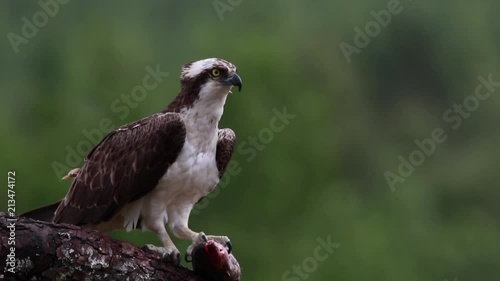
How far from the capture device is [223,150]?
6.44 meters

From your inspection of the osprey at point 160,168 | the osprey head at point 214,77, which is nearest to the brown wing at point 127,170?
the osprey at point 160,168

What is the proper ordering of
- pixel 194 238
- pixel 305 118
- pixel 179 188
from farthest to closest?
pixel 305 118
pixel 179 188
pixel 194 238

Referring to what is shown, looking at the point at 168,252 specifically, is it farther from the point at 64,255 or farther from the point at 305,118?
the point at 305,118

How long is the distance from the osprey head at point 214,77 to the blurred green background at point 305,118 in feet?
22.9

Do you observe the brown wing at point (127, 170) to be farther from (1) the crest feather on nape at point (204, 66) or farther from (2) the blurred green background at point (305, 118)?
(2) the blurred green background at point (305, 118)

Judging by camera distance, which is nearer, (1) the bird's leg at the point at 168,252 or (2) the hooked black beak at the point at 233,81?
(1) the bird's leg at the point at 168,252

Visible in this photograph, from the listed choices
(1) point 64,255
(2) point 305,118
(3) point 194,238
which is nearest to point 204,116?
(3) point 194,238

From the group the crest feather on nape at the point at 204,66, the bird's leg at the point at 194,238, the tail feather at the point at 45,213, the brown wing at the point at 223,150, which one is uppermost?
the crest feather on nape at the point at 204,66

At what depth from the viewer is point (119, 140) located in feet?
20.4

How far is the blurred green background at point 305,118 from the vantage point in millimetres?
14492

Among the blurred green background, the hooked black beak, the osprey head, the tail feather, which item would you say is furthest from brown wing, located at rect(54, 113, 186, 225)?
the blurred green background

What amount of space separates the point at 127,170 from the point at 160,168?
0.65 feet

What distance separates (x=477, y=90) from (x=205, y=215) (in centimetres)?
611

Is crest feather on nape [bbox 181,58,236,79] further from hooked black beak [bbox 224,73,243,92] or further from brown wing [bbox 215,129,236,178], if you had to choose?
brown wing [bbox 215,129,236,178]
